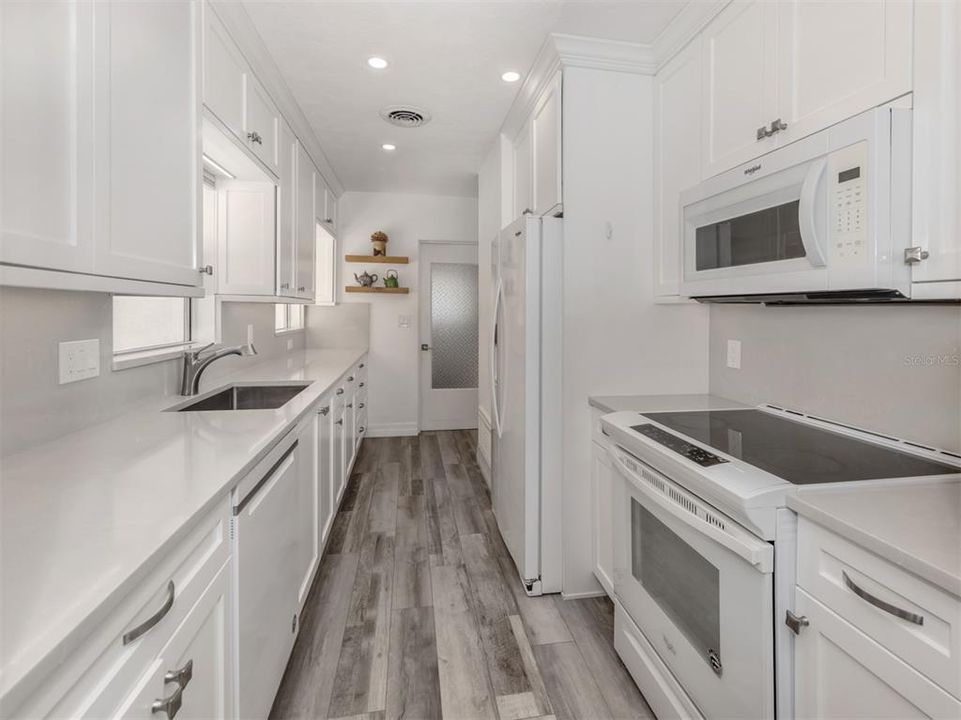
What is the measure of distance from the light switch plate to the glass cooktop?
178 centimetres

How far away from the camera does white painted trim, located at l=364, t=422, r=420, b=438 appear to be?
16.3 feet

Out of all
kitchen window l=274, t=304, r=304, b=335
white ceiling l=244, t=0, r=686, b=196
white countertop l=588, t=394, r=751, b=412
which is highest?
white ceiling l=244, t=0, r=686, b=196

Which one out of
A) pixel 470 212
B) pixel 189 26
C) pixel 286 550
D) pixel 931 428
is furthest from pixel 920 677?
pixel 470 212

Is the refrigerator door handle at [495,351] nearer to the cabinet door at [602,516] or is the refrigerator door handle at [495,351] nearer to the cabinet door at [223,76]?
the cabinet door at [602,516]

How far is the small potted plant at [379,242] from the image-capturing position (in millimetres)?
4691

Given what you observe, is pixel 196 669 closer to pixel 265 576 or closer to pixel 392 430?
pixel 265 576

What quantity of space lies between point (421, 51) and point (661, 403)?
2.03 m

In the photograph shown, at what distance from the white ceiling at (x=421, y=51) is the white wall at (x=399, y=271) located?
1328 mm

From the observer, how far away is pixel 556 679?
166cm

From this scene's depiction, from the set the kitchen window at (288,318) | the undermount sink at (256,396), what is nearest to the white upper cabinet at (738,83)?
the undermount sink at (256,396)

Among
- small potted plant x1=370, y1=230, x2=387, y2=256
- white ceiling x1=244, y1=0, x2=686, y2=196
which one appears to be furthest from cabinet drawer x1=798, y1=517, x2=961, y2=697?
small potted plant x1=370, y1=230, x2=387, y2=256

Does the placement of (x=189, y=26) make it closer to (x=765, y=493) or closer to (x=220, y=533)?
(x=220, y=533)

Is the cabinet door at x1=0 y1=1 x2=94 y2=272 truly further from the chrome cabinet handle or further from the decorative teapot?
the decorative teapot

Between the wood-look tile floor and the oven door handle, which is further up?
the oven door handle
